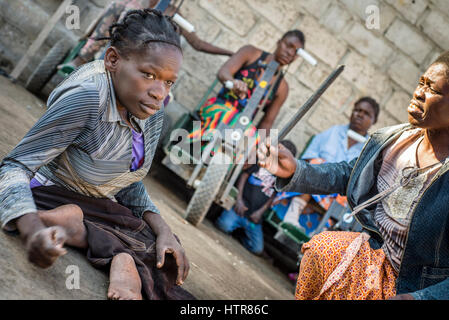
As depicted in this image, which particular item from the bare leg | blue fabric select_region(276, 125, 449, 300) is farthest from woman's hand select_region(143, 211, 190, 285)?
blue fabric select_region(276, 125, 449, 300)

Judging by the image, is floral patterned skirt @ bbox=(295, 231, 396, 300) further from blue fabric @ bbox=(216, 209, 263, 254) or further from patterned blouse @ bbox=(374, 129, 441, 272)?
blue fabric @ bbox=(216, 209, 263, 254)

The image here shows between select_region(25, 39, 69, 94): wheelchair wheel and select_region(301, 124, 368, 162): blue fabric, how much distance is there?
290 cm

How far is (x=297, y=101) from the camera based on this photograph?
18.0ft

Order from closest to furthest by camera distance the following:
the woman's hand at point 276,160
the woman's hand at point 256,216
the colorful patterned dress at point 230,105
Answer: the woman's hand at point 276,160 → the colorful patterned dress at point 230,105 → the woman's hand at point 256,216

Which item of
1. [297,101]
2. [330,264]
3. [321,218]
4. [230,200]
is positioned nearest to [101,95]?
[330,264]

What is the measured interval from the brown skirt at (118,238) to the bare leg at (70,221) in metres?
0.04

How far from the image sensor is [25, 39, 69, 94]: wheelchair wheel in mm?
4559

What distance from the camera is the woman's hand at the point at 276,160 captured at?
204 centimetres

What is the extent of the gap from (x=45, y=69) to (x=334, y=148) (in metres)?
3.25

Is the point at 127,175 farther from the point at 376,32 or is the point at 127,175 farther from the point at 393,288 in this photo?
the point at 376,32

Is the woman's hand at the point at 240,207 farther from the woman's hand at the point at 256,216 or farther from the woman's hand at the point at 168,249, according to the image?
the woman's hand at the point at 168,249

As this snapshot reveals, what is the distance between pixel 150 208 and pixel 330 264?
2.74 ft

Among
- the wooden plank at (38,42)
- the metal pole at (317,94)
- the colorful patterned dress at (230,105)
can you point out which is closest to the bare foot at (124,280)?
the metal pole at (317,94)

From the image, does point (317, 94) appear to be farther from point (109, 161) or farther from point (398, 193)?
point (109, 161)
